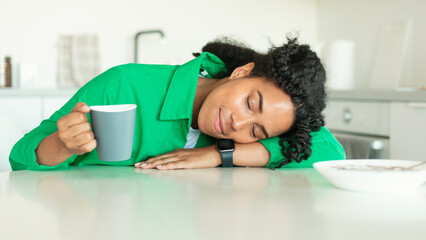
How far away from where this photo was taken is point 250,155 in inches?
48.0

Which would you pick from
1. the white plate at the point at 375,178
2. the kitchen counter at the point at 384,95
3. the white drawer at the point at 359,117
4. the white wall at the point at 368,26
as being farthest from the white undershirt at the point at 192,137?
the white wall at the point at 368,26

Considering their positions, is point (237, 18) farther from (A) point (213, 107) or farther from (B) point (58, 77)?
(A) point (213, 107)

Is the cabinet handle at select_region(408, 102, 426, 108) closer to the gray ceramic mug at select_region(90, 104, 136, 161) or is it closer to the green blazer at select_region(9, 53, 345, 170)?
the green blazer at select_region(9, 53, 345, 170)

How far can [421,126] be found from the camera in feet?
7.27

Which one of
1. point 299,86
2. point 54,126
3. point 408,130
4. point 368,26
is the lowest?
point 408,130

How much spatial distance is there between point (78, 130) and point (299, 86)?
0.55 metres

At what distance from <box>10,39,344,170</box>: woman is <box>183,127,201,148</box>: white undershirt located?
6 centimetres

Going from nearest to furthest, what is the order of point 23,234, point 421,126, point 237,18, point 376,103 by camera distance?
point 23,234 → point 421,126 → point 376,103 → point 237,18

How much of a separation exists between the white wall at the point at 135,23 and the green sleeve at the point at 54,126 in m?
2.25

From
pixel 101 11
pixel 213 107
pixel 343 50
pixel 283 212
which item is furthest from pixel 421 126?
pixel 101 11

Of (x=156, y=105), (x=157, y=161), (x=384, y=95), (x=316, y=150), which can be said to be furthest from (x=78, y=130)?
(x=384, y=95)

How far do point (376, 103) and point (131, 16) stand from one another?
1.84 meters

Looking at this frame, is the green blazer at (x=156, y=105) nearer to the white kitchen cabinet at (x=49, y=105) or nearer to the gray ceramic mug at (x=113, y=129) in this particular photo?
the gray ceramic mug at (x=113, y=129)

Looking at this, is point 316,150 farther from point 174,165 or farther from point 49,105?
point 49,105
